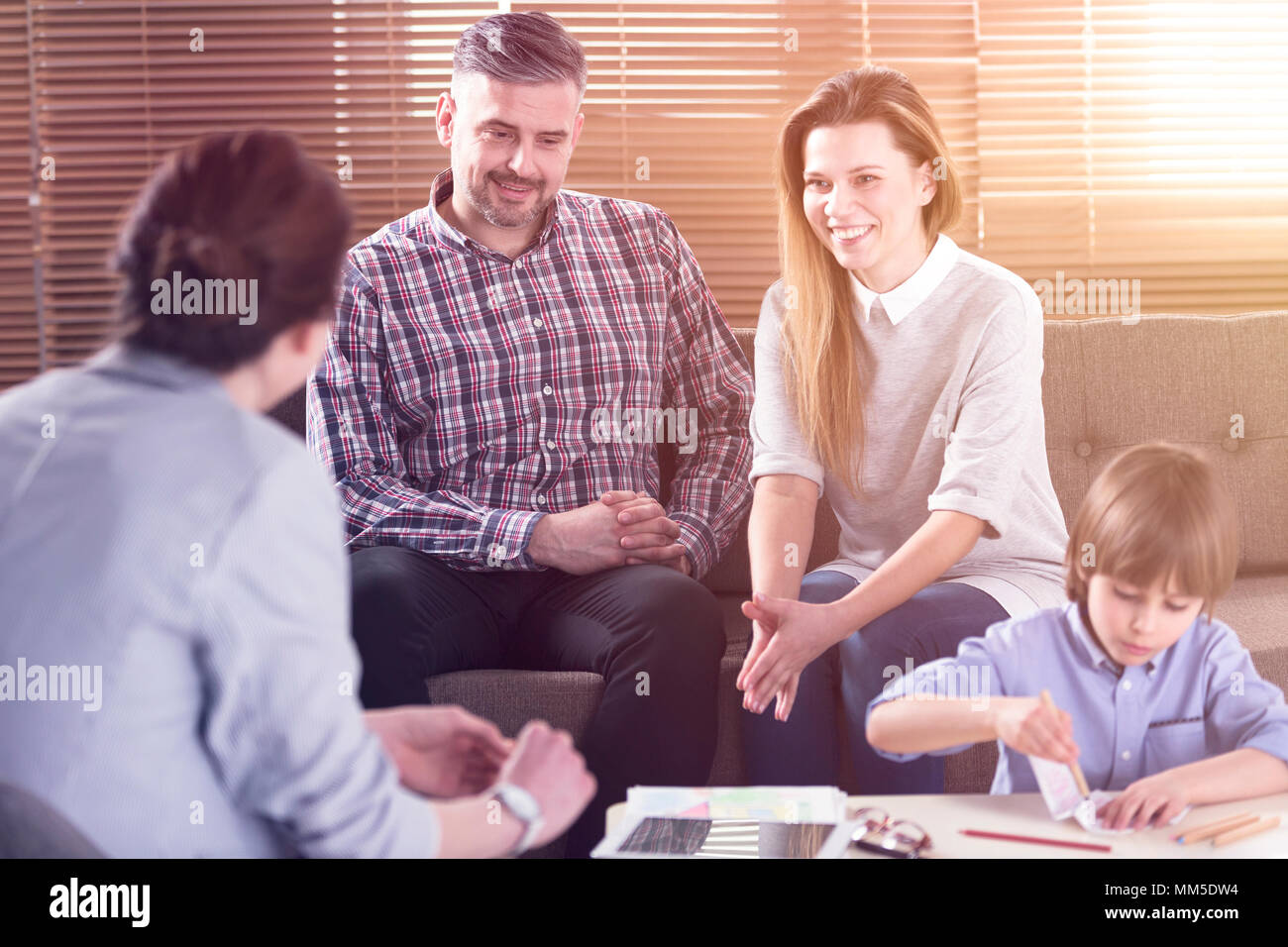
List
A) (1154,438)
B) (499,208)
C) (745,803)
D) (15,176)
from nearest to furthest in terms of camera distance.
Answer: (745,803), (1154,438), (499,208), (15,176)

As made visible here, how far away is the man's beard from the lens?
1312mm

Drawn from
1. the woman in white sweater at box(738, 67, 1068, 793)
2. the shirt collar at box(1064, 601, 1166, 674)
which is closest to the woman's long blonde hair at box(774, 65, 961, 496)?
the woman in white sweater at box(738, 67, 1068, 793)

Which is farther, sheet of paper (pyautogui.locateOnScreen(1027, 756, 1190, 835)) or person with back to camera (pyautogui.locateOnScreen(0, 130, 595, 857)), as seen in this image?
sheet of paper (pyautogui.locateOnScreen(1027, 756, 1190, 835))

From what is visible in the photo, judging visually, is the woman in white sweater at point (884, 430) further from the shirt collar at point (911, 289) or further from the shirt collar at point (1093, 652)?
the shirt collar at point (1093, 652)

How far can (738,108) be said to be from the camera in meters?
2.03

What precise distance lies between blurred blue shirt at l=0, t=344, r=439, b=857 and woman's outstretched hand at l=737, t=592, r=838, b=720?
19.3 inches

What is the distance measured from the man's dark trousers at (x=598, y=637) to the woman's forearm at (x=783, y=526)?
79 millimetres

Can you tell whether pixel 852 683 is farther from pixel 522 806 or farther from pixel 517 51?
pixel 517 51

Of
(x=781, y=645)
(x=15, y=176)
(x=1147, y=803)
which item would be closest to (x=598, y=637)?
(x=781, y=645)

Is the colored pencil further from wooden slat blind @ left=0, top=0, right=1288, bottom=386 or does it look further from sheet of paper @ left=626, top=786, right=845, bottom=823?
wooden slat blind @ left=0, top=0, right=1288, bottom=386

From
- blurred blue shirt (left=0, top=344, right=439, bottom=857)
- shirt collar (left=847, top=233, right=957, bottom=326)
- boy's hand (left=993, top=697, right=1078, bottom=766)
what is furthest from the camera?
shirt collar (left=847, top=233, right=957, bottom=326)

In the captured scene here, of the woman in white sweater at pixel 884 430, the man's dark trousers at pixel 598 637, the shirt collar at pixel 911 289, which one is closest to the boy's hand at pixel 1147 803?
the woman in white sweater at pixel 884 430

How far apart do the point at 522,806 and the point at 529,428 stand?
1.92 feet

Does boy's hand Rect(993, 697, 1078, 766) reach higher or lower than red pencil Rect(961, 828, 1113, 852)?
higher
